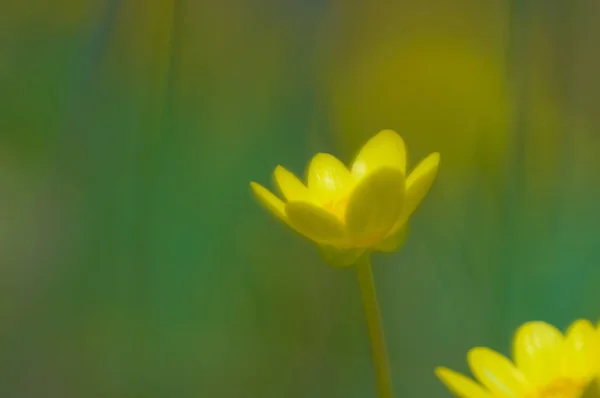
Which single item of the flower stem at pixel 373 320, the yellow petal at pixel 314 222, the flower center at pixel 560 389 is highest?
the yellow petal at pixel 314 222

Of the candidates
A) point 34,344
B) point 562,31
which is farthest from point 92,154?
point 562,31

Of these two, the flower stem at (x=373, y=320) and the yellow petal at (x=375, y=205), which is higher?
the yellow petal at (x=375, y=205)

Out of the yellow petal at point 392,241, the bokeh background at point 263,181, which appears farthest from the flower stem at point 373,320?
the bokeh background at point 263,181

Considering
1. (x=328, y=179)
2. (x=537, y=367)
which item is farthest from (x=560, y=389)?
(x=328, y=179)

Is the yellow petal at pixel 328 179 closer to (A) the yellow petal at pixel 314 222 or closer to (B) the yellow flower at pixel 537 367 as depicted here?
(A) the yellow petal at pixel 314 222

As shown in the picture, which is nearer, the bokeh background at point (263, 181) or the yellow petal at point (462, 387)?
the yellow petal at point (462, 387)

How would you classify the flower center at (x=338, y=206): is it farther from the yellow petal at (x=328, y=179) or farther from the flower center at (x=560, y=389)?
the flower center at (x=560, y=389)

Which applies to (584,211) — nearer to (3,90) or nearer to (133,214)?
(133,214)

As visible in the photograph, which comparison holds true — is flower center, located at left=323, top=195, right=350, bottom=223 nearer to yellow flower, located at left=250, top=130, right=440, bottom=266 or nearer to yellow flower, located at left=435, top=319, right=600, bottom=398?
yellow flower, located at left=250, top=130, right=440, bottom=266
